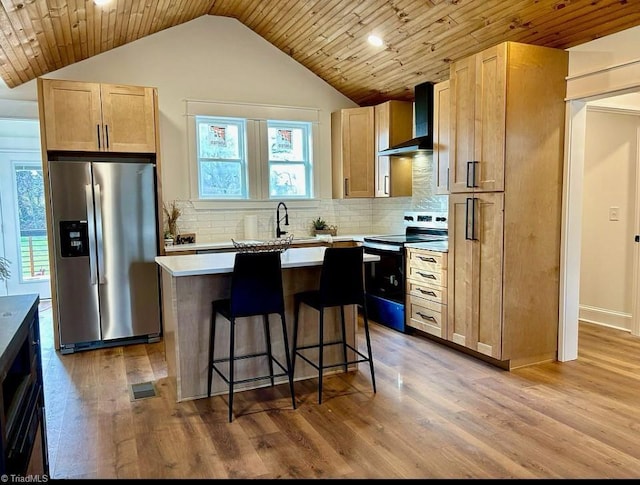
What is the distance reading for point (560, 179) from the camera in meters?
3.64

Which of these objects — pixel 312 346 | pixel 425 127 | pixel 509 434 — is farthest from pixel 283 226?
pixel 509 434

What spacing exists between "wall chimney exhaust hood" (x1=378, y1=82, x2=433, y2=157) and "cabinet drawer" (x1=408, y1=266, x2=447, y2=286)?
4.01 ft

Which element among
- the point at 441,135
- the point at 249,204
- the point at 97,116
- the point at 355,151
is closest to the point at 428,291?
the point at 441,135

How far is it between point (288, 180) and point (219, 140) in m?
0.96

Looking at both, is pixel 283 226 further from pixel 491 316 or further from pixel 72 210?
pixel 491 316

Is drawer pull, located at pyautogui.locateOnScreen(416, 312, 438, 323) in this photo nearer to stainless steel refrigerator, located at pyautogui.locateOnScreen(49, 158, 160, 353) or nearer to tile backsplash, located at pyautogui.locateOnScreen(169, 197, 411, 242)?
tile backsplash, located at pyautogui.locateOnScreen(169, 197, 411, 242)

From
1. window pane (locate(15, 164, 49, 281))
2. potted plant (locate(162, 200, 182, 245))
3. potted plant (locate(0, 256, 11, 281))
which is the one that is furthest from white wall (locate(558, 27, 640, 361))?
window pane (locate(15, 164, 49, 281))

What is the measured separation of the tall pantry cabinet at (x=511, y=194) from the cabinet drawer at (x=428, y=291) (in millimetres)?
329

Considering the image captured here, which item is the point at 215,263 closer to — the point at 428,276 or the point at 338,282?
the point at 338,282

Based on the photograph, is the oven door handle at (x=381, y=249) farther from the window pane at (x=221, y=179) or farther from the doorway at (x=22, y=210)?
the doorway at (x=22, y=210)

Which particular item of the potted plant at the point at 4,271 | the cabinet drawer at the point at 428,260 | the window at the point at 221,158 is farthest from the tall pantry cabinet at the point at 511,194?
the potted plant at the point at 4,271

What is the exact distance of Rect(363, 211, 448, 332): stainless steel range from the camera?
4.69 meters

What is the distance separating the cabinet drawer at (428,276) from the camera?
4098 mm

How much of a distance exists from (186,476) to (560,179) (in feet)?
10.8
